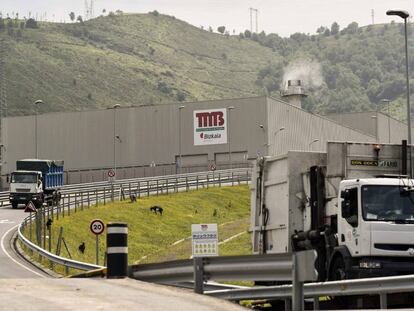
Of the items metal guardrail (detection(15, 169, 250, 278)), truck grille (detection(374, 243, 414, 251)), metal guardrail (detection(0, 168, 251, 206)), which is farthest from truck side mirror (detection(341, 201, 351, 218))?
metal guardrail (detection(0, 168, 251, 206))

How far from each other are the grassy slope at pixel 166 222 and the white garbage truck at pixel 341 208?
1896 cm

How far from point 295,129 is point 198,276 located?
93.7m

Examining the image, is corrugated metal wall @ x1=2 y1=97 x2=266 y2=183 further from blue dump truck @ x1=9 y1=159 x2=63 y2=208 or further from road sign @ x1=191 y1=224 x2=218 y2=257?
road sign @ x1=191 y1=224 x2=218 y2=257

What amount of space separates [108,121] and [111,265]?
9442 cm

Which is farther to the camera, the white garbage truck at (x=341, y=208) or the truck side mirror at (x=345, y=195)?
the truck side mirror at (x=345, y=195)

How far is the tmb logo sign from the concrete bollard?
8861cm

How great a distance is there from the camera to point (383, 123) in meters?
131

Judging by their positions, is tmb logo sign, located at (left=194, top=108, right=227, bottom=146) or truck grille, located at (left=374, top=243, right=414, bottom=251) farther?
tmb logo sign, located at (left=194, top=108, right=227, bottom=146)

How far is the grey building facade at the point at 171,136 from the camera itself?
333 feet

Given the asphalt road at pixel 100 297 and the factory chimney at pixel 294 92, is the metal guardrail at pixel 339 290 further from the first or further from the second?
the factory chimney at pixel 294 92

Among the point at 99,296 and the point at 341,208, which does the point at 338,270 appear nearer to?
the point at 341,208

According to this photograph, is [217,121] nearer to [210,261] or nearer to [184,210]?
[184,210]

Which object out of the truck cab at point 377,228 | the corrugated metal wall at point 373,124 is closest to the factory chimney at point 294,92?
the corrugated metal wall at point 373,124

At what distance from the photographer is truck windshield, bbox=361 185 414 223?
16.1 m
